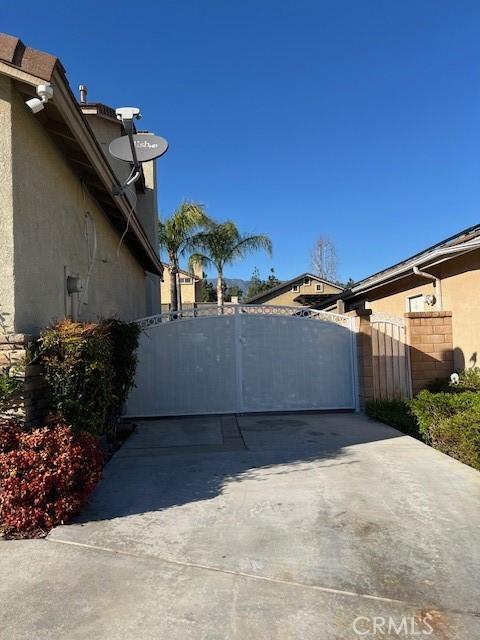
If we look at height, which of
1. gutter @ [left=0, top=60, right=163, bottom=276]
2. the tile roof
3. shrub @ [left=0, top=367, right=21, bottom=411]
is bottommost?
shrub @ [left=0, top=367, right=21, bottom=411]

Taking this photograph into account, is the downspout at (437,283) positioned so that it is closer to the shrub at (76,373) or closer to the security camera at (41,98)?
the shrub at (76,373)

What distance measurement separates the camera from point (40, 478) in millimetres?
3936

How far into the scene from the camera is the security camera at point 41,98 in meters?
4.29

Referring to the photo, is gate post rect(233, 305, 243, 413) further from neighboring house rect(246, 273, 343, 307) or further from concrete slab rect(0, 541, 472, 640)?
neighboring house rect(246, 273, 343, 307)

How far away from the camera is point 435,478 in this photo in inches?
209

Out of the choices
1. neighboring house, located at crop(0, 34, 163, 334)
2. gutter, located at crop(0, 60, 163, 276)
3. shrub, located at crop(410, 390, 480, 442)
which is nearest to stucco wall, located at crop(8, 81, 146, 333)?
neighboring house, located at crop(0, 34, 163, 334)

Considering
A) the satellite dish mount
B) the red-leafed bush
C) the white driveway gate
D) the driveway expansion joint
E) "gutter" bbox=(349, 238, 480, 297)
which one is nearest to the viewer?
the driveway expansion joint

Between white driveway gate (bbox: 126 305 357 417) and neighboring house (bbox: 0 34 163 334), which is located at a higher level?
neighboring house (bbox: 0 34 163 334)

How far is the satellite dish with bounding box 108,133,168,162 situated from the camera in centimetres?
712

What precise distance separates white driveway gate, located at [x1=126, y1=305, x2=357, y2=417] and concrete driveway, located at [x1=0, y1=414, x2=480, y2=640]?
3533mm

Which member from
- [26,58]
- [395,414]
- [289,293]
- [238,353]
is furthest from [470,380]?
[289,293]

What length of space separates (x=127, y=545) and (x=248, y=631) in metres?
1.39

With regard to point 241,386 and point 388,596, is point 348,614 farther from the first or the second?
point 241,386

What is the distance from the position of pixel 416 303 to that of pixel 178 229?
13569 mm
